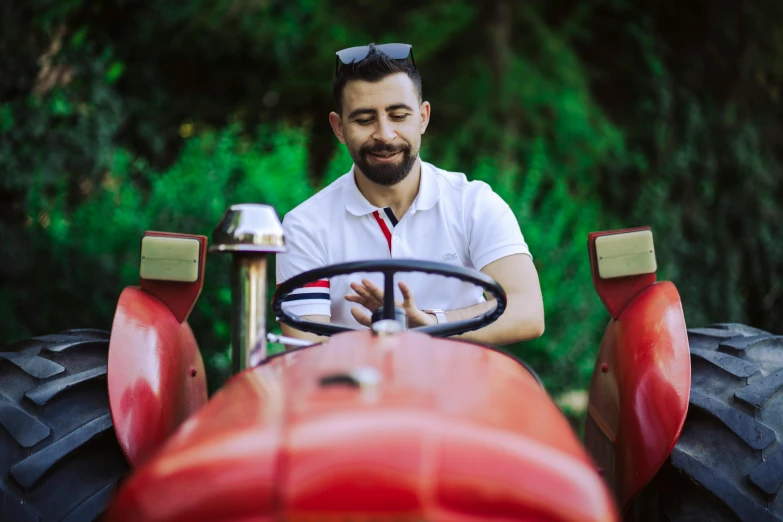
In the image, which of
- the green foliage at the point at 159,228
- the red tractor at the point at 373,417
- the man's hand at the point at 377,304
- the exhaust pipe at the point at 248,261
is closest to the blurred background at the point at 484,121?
the green foliage at the point at 159,228

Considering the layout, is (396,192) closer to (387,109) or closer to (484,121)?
(387,109)

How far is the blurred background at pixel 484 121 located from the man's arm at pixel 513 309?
1990 mm

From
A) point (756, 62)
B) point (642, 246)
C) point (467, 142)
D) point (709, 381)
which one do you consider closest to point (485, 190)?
point (642, 246)

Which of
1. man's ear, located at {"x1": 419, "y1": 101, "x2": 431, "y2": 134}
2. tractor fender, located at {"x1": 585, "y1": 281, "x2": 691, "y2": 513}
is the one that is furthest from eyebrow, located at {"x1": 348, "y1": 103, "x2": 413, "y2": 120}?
tractor fender, located at {"x1": 585, "y1": 281, "x2": 691, "y2": 513}

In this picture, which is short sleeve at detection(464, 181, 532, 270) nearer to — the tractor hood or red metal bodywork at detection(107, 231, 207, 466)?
red metal bodywork at detection(107, 231, 207, 466)

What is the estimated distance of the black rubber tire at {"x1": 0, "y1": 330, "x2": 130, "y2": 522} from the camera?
191 centimetres

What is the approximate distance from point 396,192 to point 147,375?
112 centimetres

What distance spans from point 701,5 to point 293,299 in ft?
19.7

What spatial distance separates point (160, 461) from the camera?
1.28 metres

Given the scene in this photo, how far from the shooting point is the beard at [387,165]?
2859 mm

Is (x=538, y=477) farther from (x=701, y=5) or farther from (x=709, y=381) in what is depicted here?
(x=701, y=5)

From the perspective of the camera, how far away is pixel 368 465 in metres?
1.17

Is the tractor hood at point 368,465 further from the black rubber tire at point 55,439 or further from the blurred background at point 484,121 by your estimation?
the blurred background at point 484,121

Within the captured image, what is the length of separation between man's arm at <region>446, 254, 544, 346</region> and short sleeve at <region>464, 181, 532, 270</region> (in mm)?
28
